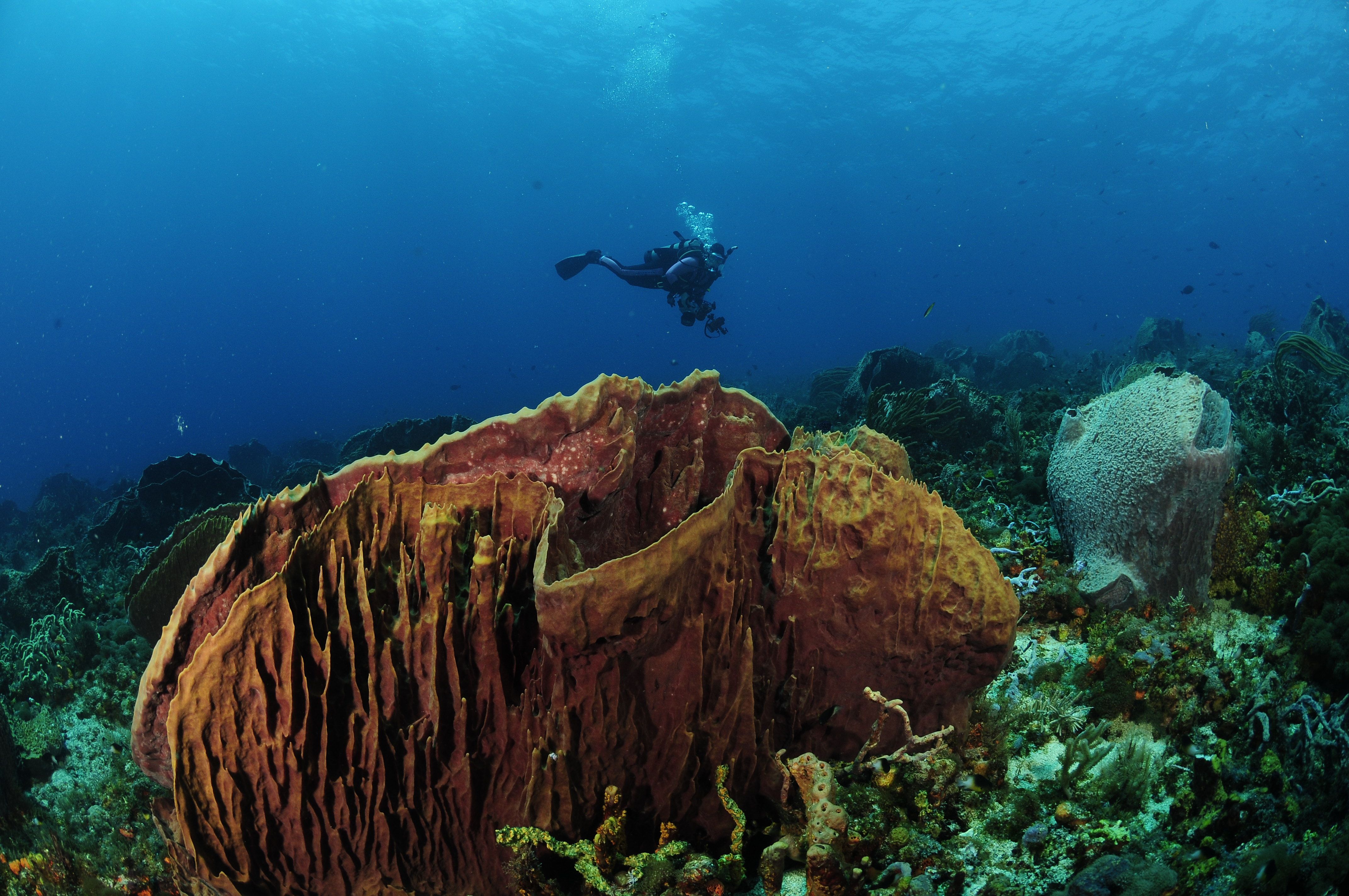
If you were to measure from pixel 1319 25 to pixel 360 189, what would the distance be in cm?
15445

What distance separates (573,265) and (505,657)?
1843 centimetres

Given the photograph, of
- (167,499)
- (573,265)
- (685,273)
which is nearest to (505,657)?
(167,499)

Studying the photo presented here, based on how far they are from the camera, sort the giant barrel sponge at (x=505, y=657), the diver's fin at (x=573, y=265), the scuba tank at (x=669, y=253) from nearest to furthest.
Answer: the giant barrel sponge at (x=505, y=657) → the scuba tank at (x=669, y=253) → the diver's fin at (x=573, y=265)

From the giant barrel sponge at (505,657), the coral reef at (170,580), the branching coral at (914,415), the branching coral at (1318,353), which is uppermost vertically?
the branching coral at (1318,353)

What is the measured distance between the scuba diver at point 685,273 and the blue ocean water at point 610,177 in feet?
20.1

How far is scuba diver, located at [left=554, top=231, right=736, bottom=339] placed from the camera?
15586 mm

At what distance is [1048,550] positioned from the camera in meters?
5.17

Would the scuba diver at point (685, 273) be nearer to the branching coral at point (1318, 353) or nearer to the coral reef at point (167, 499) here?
the branching coral at point (1318, 353)

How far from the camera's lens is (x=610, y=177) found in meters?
107

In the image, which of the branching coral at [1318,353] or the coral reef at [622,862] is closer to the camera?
the coral reef at [622,862]

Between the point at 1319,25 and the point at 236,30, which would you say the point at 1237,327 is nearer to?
the point at 1319,25

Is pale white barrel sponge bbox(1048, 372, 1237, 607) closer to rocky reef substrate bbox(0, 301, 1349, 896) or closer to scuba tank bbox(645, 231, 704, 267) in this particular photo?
rocky reef substrate bbox(0, 301, 1349, 896)

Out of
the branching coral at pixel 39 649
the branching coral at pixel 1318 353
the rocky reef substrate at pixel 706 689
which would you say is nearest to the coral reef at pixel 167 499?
the branching coral at pixel 39 649

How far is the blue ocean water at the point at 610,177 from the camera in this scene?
4959 cm
